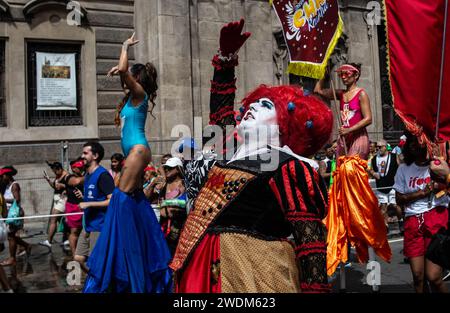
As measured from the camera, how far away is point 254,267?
2.31m

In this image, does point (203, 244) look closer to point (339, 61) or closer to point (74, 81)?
point (74, 81)

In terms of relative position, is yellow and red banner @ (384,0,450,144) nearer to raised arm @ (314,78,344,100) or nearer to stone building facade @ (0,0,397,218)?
raised arm @ (314,78,344,100)

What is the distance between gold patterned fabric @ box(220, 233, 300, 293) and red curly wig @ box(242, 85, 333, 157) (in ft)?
1.72

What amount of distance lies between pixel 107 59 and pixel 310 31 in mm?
9844

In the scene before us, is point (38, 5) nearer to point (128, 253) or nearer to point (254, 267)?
point (128, 253)

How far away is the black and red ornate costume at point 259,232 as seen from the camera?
2252mm

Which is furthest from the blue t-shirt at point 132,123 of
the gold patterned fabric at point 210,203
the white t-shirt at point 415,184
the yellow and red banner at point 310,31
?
the white t-shirt at point 415,184

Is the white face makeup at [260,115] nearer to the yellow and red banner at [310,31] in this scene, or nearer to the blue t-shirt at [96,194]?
the yellow and red banner at [310,31]

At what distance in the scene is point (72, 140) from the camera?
43.6 feet

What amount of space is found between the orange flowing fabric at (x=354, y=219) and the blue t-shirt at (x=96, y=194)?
253 cm

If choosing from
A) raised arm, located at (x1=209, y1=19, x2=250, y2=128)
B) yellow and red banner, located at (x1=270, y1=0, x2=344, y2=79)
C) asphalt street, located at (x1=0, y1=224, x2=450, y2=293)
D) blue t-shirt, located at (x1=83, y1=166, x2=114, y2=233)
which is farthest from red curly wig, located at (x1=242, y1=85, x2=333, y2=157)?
blue t-shirt, located at (x1=83, y1=166, x2=114, y2=233)

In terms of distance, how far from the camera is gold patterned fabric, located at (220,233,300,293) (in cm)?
230
